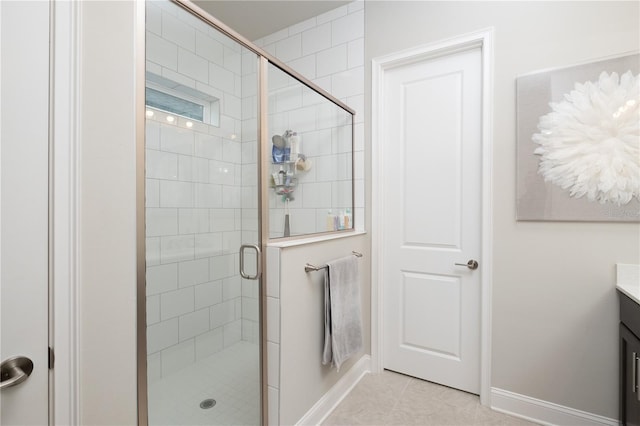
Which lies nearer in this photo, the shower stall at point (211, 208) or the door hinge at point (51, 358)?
the door hinge at point (51, 358)

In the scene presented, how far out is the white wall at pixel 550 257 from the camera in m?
1.57

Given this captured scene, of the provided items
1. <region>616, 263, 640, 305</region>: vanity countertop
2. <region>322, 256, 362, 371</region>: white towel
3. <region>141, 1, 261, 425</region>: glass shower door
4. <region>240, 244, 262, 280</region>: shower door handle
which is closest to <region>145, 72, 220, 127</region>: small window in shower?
<region>141, 1, 261, 425</region>: glass shower door

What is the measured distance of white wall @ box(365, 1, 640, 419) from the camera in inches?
61.8

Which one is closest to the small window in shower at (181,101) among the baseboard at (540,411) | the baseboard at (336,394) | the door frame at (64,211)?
the door frame at (64,211)

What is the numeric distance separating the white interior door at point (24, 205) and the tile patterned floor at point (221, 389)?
2.30 ft

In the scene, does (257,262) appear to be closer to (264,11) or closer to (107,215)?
(107,215)

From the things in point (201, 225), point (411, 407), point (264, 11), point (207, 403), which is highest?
point (264, 11)

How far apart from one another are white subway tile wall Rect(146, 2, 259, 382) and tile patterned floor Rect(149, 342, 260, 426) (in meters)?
0.06

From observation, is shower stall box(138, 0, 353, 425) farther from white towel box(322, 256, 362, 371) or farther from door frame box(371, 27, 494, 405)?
door frame box(371, 27, 494, 405)

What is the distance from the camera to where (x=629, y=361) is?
4.60ft

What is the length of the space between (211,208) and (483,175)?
5.15 feet

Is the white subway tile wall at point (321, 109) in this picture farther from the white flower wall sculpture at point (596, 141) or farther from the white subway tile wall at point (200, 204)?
the white flower wall sculpture at point (596, 141)

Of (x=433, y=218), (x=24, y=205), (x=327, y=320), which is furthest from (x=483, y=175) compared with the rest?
(x=24, y=205)

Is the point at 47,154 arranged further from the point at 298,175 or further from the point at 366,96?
the point at 366,96
